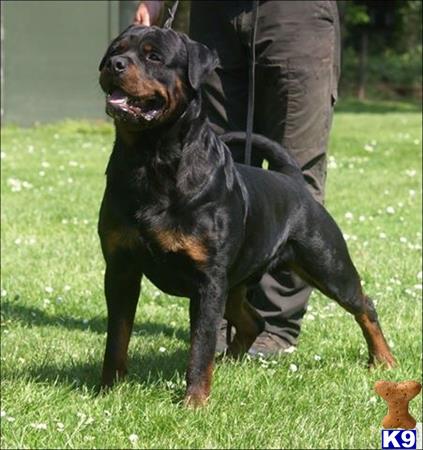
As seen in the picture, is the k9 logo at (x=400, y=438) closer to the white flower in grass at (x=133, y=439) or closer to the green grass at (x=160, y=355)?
the green grass at (x=160, y=355)

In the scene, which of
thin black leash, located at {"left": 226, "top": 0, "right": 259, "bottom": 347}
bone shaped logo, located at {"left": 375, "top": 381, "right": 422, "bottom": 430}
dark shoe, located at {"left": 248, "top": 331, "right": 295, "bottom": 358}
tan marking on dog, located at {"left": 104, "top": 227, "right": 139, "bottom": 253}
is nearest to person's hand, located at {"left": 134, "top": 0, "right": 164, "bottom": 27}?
thin black leash, located at {"left": 226, "top": 0, "right": 259, "bottom": 347}

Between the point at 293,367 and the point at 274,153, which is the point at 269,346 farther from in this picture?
the point at 274,153

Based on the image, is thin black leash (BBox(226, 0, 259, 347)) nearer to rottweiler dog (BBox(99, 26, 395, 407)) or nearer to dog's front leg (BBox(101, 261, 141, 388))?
rottweiler dog (BBox(99, 26, 395, 407))

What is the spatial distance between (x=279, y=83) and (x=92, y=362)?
1905mm

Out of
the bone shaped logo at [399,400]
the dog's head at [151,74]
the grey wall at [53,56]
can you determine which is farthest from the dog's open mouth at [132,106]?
the grey wall at [53,56]

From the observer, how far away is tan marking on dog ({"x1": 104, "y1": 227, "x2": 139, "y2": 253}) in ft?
13.7

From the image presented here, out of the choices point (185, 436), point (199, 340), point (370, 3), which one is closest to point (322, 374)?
point (199, 340)

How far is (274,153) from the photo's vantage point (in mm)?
5352

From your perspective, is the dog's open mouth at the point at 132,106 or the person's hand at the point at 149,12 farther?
the person's hand at the point at 149,12

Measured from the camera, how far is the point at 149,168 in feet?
13.7

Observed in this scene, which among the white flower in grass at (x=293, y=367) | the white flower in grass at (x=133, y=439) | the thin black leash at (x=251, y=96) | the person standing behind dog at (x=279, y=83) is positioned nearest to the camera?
the white flower in grass at (x=133, y=439)

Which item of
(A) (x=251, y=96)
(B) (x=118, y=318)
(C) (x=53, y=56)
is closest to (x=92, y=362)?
(B) (x=118, y=318)

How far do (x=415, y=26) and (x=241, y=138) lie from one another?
36.0m

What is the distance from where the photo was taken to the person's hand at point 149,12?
209 inches
